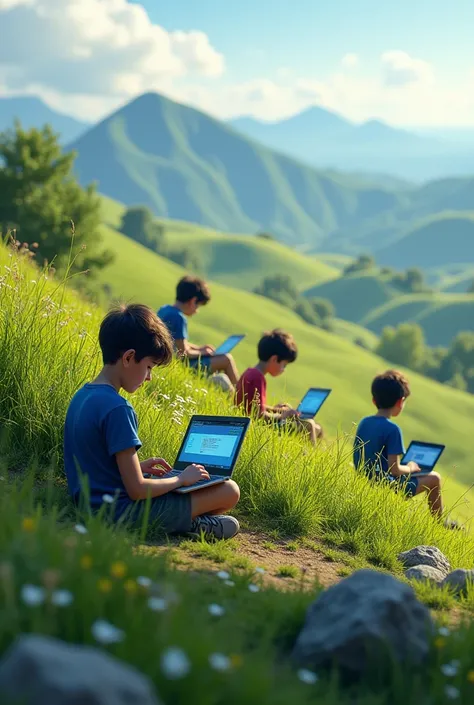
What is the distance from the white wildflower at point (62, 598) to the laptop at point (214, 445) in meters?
2.71

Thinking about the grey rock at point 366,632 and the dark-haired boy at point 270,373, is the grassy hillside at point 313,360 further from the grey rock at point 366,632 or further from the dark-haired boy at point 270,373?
the grey rock at point 366,632

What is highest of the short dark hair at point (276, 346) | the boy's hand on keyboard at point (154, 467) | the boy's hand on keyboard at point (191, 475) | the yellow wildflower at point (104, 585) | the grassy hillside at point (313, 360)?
the short dark hair at point (276, 346)

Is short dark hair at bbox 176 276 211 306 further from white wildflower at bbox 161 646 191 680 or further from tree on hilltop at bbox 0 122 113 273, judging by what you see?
tree on hilltop at bbox 0 122 113 273

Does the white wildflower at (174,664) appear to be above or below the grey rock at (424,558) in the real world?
above

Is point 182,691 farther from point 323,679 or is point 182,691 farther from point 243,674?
point 323,679

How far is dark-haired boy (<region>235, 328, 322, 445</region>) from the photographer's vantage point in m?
8.79

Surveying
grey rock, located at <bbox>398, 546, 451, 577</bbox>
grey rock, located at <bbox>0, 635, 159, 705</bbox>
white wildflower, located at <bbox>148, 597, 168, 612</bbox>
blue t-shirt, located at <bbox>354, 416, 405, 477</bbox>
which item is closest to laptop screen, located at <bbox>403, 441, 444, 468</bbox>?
blue t-shirt, located at <bbox>354, 416, 405, 477</bbox>

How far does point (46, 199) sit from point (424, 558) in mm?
45429

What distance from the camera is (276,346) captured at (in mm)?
9219

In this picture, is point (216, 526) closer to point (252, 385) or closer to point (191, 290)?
point (252, 385)

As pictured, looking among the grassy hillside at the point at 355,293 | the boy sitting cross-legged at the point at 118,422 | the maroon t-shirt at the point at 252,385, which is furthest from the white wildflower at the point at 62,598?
the grassy hillside at the point at 355,293

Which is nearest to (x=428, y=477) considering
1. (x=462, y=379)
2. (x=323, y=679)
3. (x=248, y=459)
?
(x=248, y=459)

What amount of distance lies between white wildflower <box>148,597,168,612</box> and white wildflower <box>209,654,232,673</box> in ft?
0.76

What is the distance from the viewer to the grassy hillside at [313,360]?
5350cm
